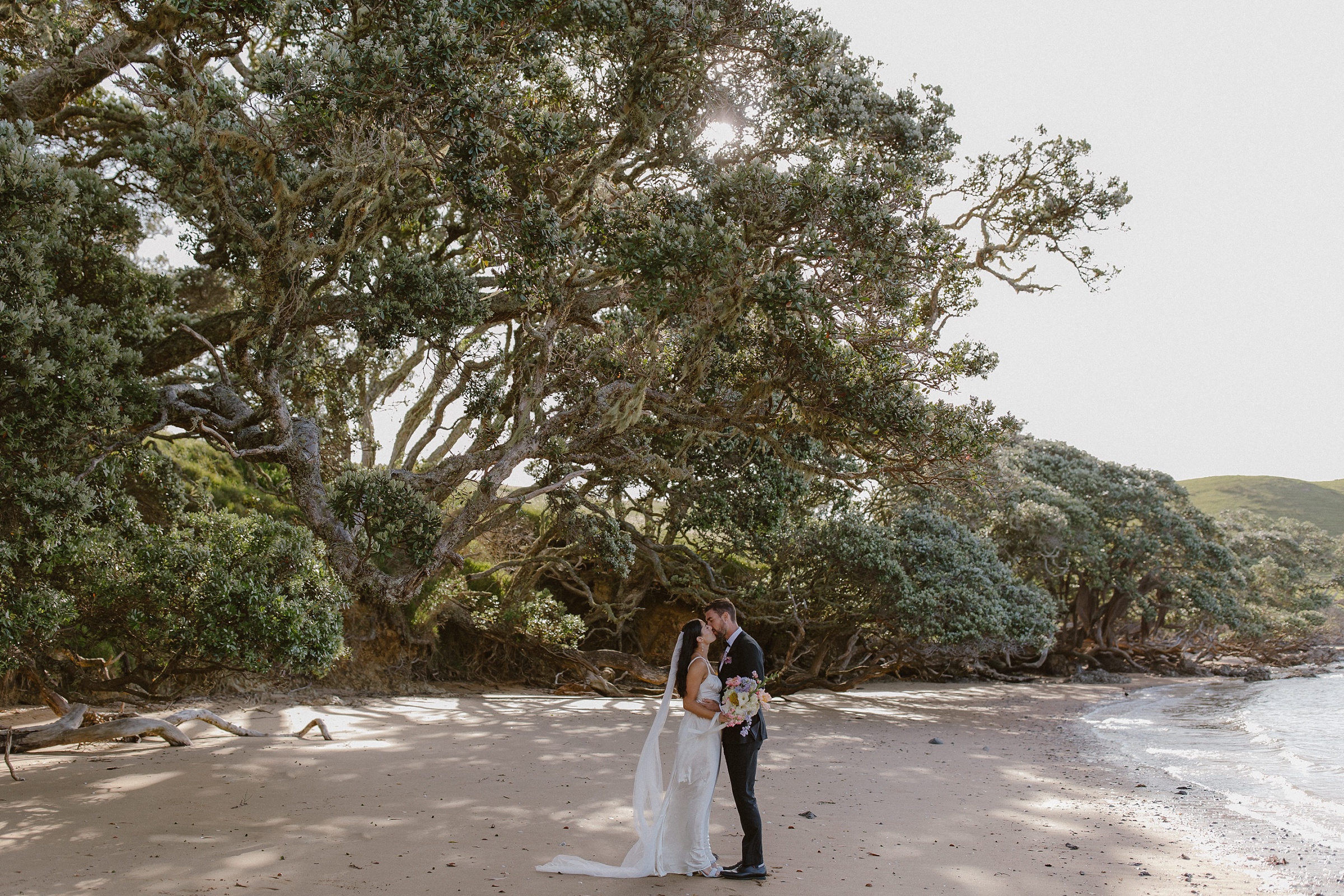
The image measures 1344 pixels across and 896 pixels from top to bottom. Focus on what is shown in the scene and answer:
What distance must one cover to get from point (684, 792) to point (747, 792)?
46 cm

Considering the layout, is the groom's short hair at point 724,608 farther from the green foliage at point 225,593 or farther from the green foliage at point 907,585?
the green foliage at point 907,585

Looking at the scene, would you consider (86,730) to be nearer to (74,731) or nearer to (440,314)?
(74,731)

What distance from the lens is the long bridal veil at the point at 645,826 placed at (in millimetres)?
5375

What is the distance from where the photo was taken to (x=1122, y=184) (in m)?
13.2

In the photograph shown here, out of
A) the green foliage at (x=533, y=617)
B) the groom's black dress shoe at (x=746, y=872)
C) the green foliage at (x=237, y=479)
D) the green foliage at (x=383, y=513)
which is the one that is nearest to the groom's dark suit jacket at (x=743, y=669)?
the groom's black dress shoe at (x=746, y=872)

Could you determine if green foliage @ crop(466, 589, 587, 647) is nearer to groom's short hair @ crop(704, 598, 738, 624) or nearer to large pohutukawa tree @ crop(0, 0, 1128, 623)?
large pohutukawa tree @ crop(0, 0, 1128, 623)

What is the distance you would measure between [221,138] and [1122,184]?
43.1ft

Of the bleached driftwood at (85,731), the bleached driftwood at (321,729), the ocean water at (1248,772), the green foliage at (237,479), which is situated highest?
the green foliage at (237,479)

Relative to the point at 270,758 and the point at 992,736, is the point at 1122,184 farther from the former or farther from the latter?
the point at 270,758

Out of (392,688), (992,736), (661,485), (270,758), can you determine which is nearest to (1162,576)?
(992,736)

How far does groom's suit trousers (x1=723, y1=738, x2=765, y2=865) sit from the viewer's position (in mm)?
5496

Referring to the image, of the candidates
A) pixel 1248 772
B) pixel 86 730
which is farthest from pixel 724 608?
pixel 1248 772

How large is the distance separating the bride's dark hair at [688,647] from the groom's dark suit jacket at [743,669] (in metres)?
0.23

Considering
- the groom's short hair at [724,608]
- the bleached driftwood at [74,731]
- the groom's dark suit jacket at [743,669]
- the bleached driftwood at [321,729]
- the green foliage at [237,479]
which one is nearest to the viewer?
the groom's dark suit jacket at [743,669]
